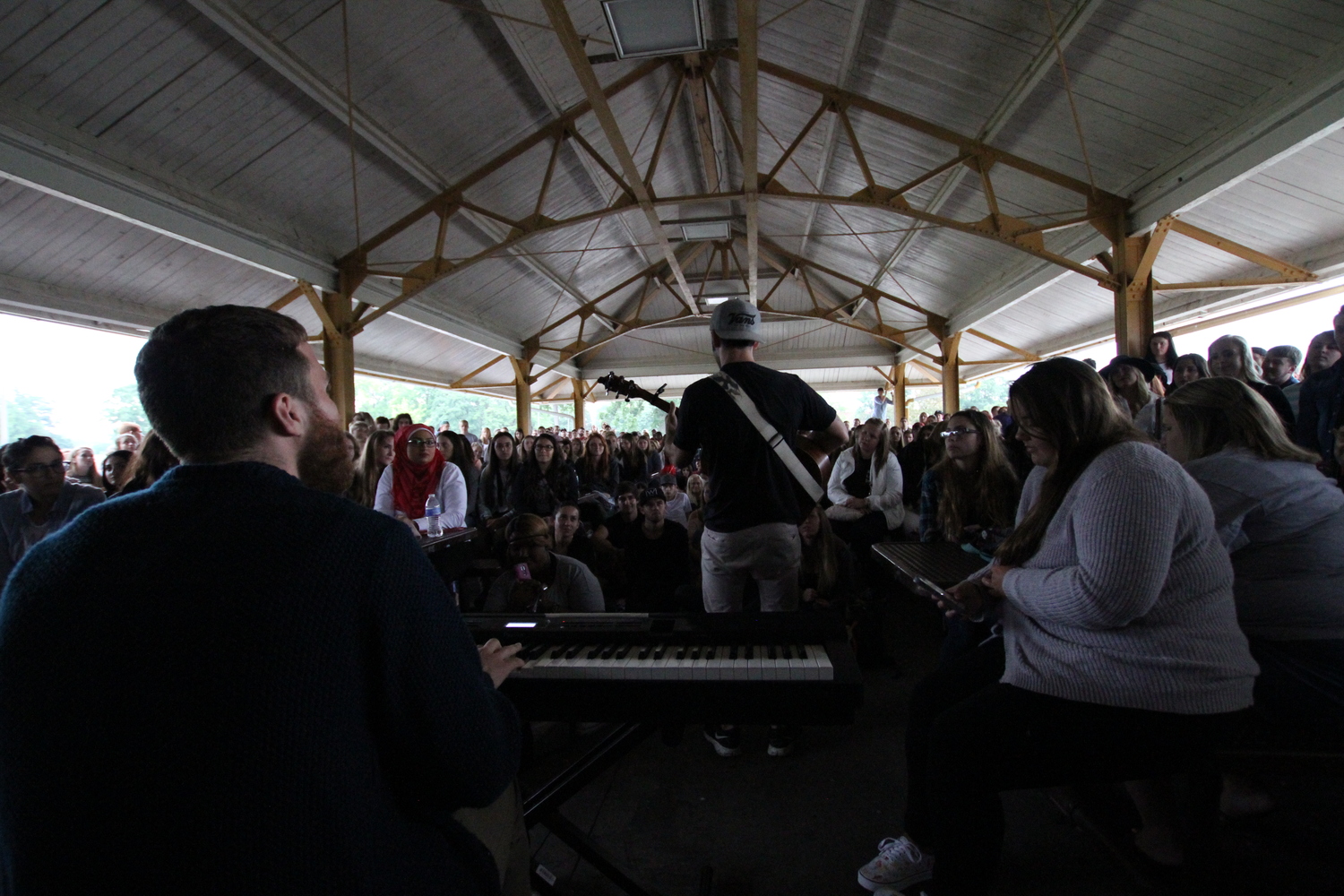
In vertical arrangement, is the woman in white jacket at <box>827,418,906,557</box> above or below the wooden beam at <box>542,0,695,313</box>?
below

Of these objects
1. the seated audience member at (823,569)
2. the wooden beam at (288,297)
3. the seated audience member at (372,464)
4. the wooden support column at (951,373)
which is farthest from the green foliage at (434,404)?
the seated audience member at (823,569)

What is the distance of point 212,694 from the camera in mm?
678

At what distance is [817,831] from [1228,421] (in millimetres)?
1779

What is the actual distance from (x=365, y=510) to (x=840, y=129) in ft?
27.2

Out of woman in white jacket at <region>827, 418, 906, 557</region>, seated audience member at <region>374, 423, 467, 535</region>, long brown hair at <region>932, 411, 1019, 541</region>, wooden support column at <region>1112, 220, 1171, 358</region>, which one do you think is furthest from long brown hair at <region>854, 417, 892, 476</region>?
wooden support column at <region>1112, 220, 1171, 358</region>

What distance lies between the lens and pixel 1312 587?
1.73 meters

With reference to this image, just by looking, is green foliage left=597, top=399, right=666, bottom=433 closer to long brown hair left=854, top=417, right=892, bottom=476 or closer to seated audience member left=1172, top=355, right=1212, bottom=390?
long brown hair left=854, top=417, right=892, bottom=476

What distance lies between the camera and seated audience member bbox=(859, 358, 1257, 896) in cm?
140

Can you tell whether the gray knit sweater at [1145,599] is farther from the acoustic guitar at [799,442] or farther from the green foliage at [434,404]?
the green foliage at [434,404]

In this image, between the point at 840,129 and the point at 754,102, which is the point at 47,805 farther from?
the point at 840,129

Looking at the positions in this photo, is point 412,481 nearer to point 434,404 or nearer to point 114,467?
point 114,467

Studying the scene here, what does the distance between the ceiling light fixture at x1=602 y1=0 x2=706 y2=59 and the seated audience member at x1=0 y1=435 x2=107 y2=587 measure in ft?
13.1

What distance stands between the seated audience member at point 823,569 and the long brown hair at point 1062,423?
169 centimetres

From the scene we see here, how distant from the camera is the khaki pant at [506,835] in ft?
3.94
